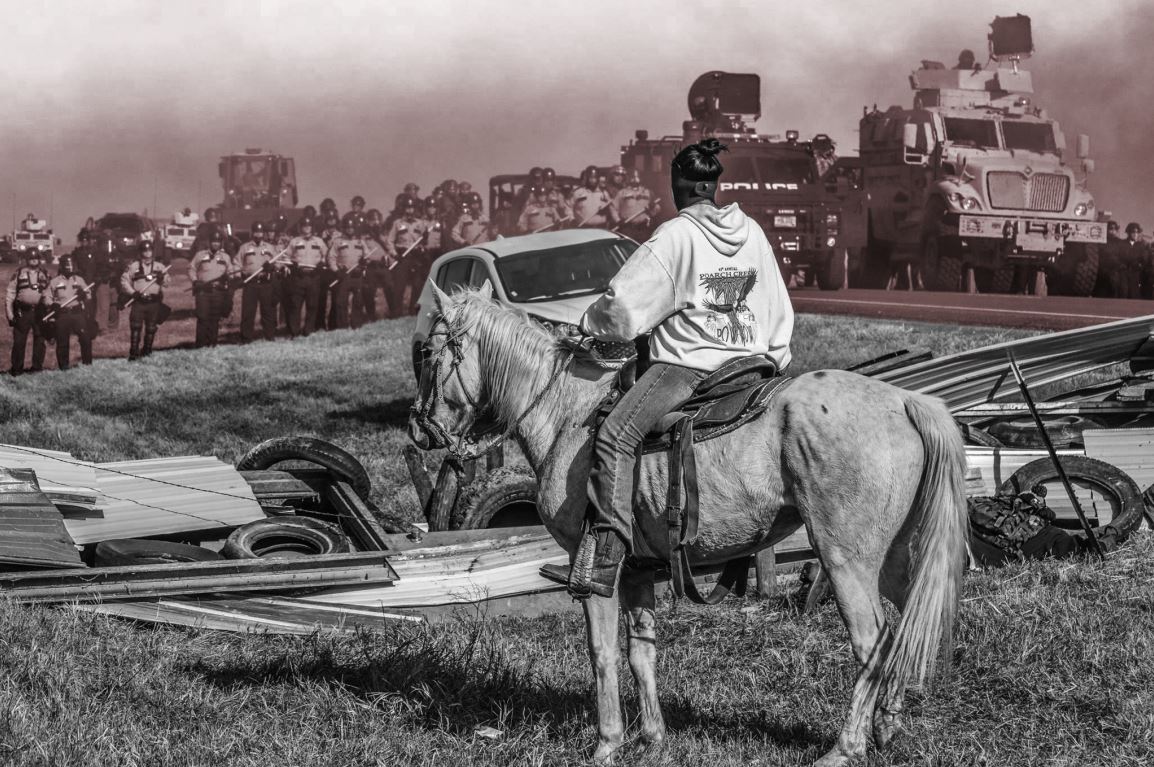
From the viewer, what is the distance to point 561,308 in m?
14.2

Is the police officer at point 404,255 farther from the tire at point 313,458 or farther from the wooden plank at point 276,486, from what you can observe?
the wooden plank at point 276,486

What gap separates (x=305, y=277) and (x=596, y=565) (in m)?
17.5

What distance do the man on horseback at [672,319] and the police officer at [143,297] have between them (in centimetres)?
1604

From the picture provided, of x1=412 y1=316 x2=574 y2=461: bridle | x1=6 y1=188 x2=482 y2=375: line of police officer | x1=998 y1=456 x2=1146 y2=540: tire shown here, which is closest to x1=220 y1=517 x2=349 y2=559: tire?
x1=412 y1=316 x2=574 y2=461: bridle

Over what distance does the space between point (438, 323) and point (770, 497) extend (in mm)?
1749

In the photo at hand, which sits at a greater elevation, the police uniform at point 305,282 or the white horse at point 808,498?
the police uniform at point 305,282

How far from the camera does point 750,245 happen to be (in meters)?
5.44

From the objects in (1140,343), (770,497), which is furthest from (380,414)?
(770,497)

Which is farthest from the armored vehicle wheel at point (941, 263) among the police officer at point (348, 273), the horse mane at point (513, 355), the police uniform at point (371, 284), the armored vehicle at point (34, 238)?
the horse mane at point (513, 355)

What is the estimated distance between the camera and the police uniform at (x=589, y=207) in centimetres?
2230

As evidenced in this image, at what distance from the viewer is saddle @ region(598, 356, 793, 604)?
528cm

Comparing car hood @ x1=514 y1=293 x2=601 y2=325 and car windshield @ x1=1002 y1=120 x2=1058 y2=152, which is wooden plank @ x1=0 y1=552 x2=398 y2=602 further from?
car windshield @ x1=1002 y1=120 x2=1058 y2=152

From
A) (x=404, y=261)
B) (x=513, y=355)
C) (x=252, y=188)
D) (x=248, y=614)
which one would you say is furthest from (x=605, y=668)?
(x=404, y=261)

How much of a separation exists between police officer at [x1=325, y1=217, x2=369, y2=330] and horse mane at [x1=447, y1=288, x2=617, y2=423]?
16612 mm
